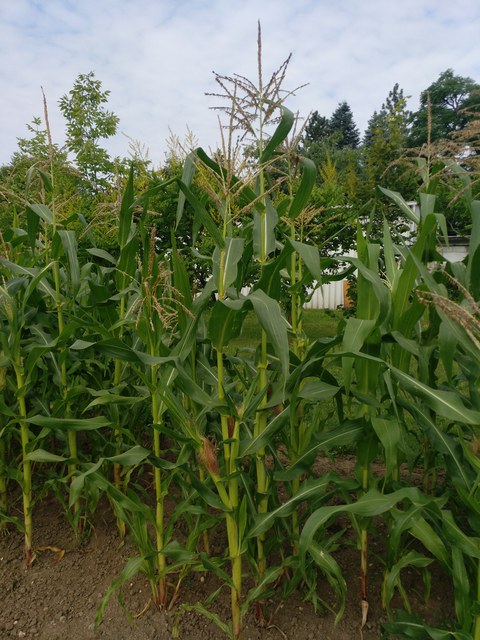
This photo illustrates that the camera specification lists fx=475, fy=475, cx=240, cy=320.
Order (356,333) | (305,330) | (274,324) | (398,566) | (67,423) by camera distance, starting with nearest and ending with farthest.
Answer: (274,324)
(356,333)
(398,566)
(67,423)
(305,330)

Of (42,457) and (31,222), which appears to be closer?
(42,457)

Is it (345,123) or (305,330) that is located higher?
(345,123)

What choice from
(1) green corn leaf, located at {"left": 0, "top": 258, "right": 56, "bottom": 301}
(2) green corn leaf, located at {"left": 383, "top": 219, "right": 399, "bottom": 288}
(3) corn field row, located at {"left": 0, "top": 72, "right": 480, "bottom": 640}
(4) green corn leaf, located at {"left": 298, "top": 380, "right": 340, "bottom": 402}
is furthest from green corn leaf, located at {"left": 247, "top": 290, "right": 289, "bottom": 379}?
(1) green corn leaf, located at {"left": 0, "top": 258, "right": 56, "bottom": 301}

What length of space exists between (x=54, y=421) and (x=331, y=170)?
27.6 feet

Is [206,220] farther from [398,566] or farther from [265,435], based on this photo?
[398,566]

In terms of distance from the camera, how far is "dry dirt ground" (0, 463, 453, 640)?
76.9 inches

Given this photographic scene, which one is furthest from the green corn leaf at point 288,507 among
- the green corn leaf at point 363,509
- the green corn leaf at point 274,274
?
the green corn leaf at point 274,274

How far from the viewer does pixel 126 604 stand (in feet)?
7.01

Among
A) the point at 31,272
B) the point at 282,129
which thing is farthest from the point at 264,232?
the point at 31,272

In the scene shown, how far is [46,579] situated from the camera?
2.33 metres

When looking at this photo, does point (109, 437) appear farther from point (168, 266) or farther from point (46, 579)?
point (168, 266)

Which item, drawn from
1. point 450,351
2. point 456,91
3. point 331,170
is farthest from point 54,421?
point 456,91

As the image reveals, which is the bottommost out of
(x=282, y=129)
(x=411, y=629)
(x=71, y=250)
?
(x=411, y=629)

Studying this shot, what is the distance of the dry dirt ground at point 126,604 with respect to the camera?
1.95m
